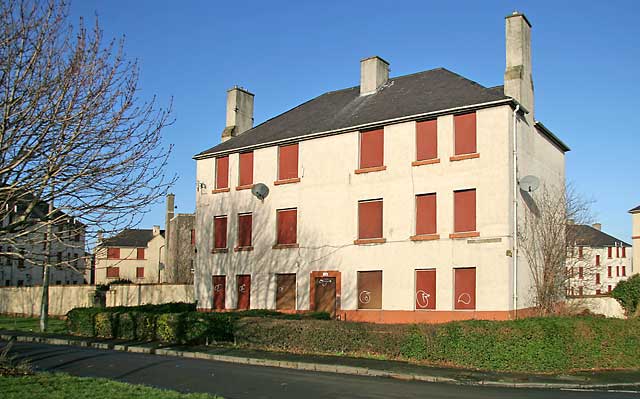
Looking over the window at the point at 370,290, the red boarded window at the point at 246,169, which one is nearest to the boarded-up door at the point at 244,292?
the red boarded window at the point at 246,169

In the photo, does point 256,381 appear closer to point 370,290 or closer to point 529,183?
point 370,290

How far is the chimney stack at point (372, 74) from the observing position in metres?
32.1

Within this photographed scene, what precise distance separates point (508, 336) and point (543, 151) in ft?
46.0

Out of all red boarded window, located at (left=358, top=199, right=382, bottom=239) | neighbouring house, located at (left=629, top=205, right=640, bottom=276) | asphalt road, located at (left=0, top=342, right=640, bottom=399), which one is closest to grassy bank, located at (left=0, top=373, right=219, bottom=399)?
asphalt road, located at (left=0, top=342, right=640, bottom=399)

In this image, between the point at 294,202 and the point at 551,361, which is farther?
the point at 294,202

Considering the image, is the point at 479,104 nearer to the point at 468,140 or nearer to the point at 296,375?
the point at 468,140

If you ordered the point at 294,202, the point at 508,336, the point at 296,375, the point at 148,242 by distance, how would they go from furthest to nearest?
the point at 148,242 → the point at 294,202 → the point at 508,336 → the point at 296,375

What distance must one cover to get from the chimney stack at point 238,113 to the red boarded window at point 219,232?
5215 millimetres

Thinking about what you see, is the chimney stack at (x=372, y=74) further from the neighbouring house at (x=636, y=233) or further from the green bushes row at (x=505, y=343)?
the neighbouring house at (x=636, y=233)

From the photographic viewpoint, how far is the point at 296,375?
630 inches

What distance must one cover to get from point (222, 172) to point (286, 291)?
801 cm

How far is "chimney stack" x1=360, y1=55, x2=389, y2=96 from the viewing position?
32125 millimetres

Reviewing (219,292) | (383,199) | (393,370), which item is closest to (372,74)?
(383,199)

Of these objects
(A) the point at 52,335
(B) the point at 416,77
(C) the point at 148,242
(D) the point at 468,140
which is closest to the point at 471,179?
(D) the point at 468,140
